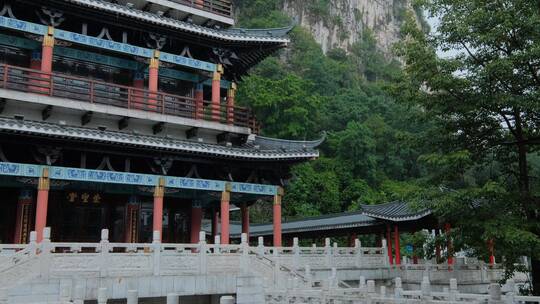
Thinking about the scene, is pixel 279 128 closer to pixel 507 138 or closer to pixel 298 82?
pixel 298 82

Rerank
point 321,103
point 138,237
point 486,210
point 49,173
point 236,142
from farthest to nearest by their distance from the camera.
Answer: point 321,103 → point 236,142 → point 138,237 → point 49,173 → point 486,210

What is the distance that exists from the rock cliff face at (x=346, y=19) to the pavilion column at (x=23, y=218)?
5490 centimetres

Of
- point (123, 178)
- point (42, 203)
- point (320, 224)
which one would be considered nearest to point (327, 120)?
point (320, 224)

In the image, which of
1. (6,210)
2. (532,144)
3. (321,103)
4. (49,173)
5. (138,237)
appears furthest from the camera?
(321,103)

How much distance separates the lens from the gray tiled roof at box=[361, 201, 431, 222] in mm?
23322

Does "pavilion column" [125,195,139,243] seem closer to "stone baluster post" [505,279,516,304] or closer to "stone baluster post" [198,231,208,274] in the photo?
"stone baluster post" [198,231,208,274]

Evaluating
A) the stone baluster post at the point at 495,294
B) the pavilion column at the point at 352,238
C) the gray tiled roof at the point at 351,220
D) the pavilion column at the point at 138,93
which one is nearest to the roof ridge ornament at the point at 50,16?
the pavilion column at the point at 138,93

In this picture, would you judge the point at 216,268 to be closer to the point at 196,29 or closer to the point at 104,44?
the point at 104,44

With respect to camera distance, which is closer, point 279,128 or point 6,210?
point 6,210

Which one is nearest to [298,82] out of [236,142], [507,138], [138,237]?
[236,142]

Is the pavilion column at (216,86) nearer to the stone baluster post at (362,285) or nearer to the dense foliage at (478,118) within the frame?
the dense foliage at (478,118)

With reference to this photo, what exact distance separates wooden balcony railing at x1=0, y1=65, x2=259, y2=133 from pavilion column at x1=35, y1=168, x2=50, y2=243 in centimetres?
302

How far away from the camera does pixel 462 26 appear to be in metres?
15.9

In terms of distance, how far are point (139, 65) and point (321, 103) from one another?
3860 centimetres
